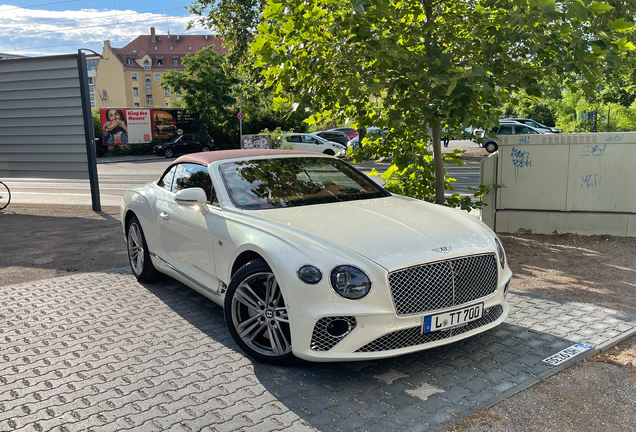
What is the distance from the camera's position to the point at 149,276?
238 inches

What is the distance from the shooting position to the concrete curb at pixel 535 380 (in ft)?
10.4

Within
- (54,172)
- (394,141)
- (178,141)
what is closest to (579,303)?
(394,141)

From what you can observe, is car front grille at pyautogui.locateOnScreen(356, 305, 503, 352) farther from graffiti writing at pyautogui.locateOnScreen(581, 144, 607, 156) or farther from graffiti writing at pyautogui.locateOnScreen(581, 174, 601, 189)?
→ graffiti writing at pyautogui.locateOnScreen(581, 144, 607, 156)

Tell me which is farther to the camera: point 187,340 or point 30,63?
point 30,63

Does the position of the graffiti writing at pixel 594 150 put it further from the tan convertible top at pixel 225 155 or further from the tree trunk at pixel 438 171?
the tan convertible top at pixel 225 155

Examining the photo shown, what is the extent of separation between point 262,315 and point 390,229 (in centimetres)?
110

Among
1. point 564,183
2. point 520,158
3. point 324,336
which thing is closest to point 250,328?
point 324,336

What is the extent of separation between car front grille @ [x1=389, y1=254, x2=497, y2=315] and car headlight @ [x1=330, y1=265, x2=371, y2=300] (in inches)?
6.9

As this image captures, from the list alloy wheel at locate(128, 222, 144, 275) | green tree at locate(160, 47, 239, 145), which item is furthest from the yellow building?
alloy wheel at locate(128, 222, 144, 275)

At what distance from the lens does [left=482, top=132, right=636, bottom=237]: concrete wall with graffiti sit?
788cm

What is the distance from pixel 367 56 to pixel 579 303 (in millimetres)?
3529

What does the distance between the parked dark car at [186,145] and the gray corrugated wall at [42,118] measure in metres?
26.9

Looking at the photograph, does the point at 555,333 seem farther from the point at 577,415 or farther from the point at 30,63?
the point at 30,63

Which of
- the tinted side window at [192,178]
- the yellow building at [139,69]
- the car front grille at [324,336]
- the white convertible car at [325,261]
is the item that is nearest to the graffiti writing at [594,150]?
the white convertible car at [325,261]
